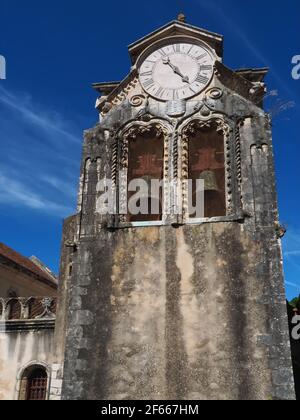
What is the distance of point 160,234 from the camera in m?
10.5

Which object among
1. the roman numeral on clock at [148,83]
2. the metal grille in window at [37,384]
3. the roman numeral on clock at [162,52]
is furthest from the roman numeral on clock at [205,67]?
the metal grille in window at [37,384]

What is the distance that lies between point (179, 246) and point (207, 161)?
2435mm

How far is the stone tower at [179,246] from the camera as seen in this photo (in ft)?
30.7

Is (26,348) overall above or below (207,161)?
below

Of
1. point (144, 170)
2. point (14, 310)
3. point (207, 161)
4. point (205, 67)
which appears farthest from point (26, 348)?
point (205, 67)

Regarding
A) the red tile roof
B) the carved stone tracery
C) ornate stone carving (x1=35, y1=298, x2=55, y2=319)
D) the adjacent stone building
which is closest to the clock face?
the carved stone tracery

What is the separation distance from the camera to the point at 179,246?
10344 millimetres

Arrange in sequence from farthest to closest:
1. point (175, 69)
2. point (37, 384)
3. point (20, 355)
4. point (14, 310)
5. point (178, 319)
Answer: point (14, 310)
point (20, 355)
point (37, 384)
point (175, 69)
point (178, 319)

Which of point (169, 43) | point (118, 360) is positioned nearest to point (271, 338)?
point (118, 360)

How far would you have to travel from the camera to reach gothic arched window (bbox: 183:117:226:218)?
11328mm

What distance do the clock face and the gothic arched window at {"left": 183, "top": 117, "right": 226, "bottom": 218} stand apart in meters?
0.94

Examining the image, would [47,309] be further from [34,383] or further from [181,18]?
[181,18]

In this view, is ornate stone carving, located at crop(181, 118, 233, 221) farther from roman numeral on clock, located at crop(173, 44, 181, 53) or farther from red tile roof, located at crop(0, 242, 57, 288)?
red tile roof, located at crop(0, 242, 57, 288)

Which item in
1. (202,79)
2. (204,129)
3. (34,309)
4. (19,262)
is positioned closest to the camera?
(204,129)
